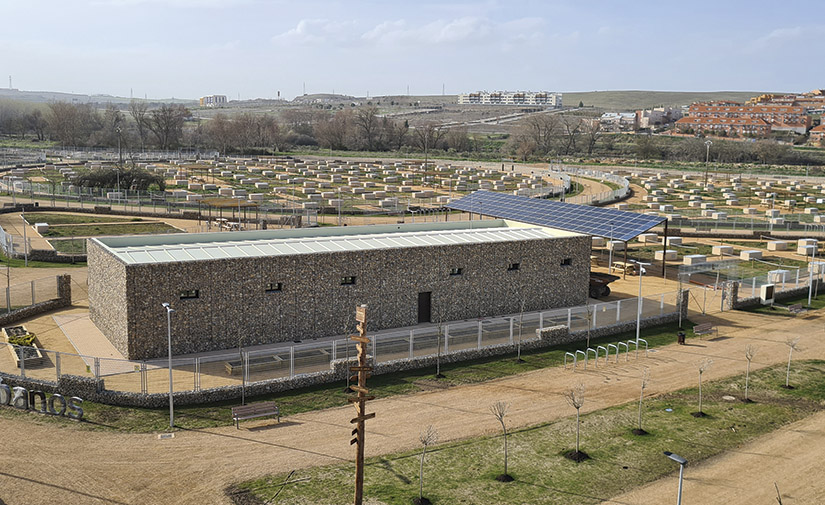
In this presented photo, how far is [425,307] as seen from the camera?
100 ft

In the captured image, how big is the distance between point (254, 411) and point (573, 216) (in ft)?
69.1

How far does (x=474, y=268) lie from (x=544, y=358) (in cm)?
534

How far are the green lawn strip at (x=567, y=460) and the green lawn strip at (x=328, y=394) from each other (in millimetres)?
2889

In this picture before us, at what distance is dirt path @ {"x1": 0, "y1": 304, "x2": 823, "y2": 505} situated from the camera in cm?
1719

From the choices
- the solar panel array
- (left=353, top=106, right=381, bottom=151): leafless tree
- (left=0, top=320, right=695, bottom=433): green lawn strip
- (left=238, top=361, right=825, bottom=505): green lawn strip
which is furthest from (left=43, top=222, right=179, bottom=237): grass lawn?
(left=353, top=106, right=381, bottom=151): leafless tree

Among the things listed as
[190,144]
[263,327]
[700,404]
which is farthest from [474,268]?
[190,144]

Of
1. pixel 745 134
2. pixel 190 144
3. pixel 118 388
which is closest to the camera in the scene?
pixel 118 388

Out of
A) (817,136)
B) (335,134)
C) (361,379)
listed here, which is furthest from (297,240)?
(817,136)

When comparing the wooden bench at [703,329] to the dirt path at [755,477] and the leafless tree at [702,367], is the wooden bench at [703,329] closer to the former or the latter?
the leafless tree at [702,367]

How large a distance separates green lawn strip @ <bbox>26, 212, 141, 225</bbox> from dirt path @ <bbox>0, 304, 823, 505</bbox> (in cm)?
3684

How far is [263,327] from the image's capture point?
27.1m

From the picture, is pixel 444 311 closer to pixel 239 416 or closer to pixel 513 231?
pixel 513 231

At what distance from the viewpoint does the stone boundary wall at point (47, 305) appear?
1158 inches

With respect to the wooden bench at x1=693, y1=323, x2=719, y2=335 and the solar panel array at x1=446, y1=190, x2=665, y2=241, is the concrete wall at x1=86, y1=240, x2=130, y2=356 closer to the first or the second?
the solar panel array at x1=446, y1=190, x2=665, y2=241
